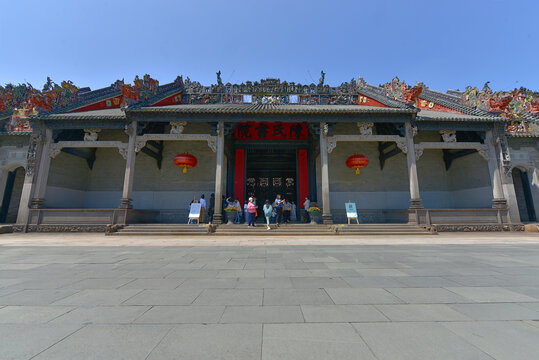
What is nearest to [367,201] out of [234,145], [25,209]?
[234,145]

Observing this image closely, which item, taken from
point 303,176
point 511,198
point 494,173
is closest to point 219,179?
point 303,176

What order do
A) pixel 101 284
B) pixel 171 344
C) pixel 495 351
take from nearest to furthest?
1. pixel 495 351
2. pixel 171 344
3. pixel 101 284

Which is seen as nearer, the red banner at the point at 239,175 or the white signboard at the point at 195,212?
the white signboard at the point at 195,212

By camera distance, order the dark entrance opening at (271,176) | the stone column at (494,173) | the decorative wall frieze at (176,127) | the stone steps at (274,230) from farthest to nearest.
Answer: the dark entrance opening at (271,176)
the decorative wall frieze at (176,127)
the stone column at (494,173)
the stone steps at (274,230)

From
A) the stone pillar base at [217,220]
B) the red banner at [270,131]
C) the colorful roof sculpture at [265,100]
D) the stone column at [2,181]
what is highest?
the colorful roof sculpture at [265,100]

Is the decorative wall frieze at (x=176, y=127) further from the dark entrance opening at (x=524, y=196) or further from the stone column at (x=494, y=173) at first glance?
the dark entrance opening at (x=524, y=196)

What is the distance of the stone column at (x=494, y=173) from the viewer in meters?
10.9

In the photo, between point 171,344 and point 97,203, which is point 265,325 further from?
point 97,203

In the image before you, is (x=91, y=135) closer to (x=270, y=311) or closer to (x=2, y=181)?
(x=2, y=181)

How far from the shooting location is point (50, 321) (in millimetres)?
1890

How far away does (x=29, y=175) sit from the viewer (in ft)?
35.7

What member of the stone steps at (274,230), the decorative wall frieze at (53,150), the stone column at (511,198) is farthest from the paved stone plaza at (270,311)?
the decorative wall frieze at (53,150)

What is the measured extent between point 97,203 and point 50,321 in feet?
49.1

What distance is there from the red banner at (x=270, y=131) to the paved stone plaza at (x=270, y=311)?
438 inches
